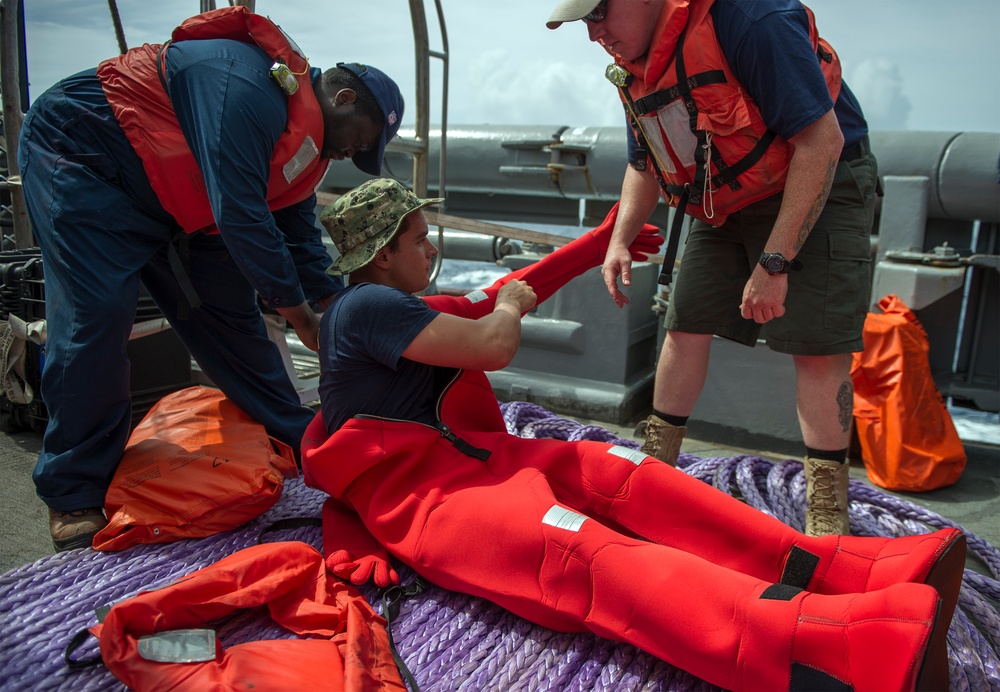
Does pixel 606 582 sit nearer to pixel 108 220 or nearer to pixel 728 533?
pixel 728 533

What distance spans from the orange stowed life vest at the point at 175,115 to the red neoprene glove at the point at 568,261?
0.61 m

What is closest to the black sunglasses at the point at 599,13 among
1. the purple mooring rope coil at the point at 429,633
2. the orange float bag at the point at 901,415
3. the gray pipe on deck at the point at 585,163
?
the purple mooring rope coil at the point at 429,633

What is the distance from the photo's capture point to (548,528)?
63.1 inches

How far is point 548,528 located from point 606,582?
6.7 inches

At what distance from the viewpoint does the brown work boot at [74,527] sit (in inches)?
82.4

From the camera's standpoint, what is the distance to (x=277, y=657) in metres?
1.51

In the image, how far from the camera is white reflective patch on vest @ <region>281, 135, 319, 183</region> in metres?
Result: 2.17

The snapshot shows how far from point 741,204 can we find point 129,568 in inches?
76.4

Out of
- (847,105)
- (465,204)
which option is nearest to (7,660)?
(847,105)

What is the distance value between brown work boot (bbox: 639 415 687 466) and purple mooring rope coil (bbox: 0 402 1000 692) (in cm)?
68

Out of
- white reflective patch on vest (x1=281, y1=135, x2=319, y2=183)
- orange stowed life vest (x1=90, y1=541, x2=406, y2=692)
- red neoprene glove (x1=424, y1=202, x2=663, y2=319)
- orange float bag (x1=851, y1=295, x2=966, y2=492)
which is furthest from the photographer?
orange float bag (x1=851, y1=295, x2=966, y2=492)

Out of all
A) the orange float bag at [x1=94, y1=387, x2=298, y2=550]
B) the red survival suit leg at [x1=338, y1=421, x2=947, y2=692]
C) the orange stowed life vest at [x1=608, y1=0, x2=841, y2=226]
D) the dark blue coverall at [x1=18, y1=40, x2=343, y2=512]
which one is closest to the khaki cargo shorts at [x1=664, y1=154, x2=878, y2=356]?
the orange stowed life vest at [x1=608, y1=0, x2=841, y2=226]

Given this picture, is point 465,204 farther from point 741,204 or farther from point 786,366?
point 741,204

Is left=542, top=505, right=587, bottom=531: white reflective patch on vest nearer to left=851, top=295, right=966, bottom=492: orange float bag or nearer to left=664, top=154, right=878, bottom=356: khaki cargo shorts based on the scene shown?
left=664, top=154, right=878, bottom=356: khaki cargo shorts
